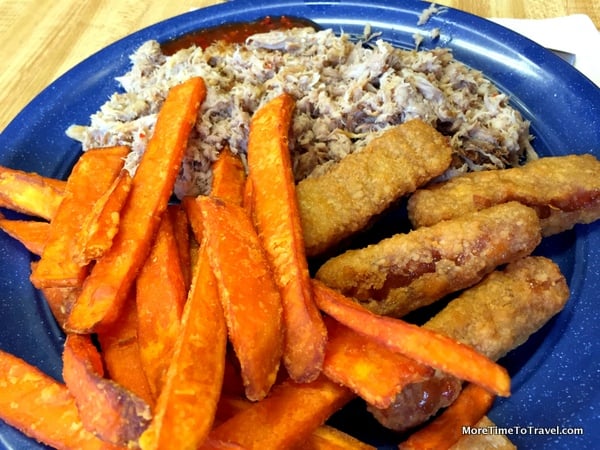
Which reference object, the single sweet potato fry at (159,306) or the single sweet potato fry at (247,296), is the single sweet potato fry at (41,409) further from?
the single sweet potato fry at (247,296)

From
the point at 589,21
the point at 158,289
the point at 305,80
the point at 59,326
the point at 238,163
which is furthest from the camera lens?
the point at 589,21

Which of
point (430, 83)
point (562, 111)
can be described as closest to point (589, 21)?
point (562, 111)

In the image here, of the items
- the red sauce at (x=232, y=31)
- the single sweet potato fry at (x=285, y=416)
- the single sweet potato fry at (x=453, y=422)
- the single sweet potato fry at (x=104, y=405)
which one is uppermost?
the red sauce at (x=232, y=31)

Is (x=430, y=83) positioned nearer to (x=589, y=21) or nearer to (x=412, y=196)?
(x=412, y=196)

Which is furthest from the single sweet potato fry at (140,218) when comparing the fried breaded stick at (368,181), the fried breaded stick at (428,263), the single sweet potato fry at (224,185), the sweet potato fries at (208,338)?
the fried breaded stick at (428,263)

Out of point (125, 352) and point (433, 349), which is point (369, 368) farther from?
point (125, 352)

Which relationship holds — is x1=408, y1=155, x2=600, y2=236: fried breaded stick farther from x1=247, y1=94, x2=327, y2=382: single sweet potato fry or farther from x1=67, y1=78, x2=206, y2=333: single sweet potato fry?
x1=67, y1=78, x2=206, y2=333: single sweet potato fry
